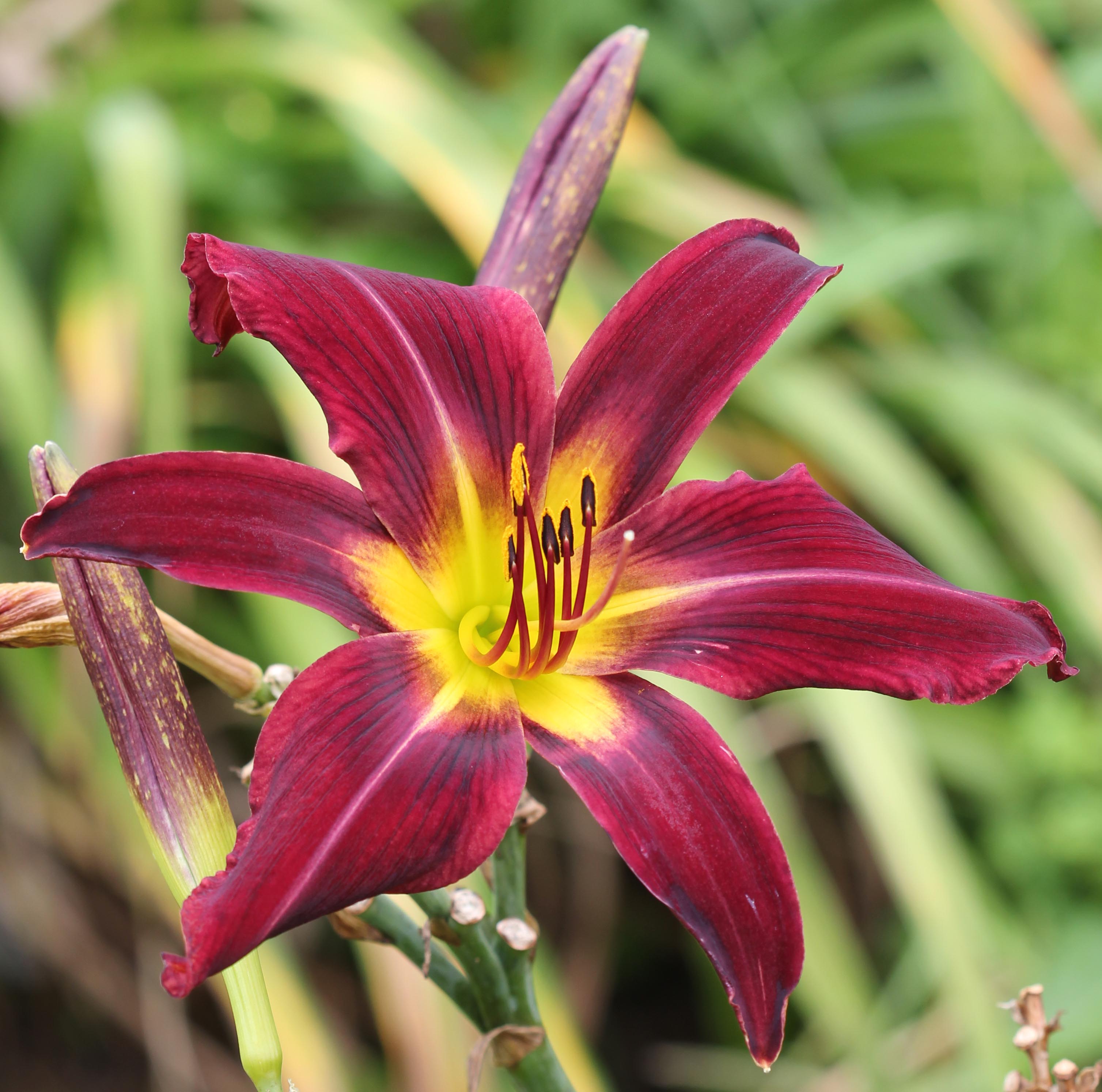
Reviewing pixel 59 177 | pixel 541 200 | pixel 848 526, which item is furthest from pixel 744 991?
pixel 59 177

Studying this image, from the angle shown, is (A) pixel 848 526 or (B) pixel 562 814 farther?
(B) pixel 562 814

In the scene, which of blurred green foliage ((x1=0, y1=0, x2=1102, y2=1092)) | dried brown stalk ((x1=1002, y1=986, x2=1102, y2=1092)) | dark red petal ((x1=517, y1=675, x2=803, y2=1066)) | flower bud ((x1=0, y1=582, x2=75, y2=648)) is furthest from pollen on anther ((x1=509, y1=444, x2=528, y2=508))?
blurred green foliage ((x1=0, y1=0, x2=1102, y2=1092))

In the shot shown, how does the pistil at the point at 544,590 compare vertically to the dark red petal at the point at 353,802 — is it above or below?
above

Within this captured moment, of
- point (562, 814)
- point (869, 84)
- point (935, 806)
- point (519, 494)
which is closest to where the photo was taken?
point (519, 494)

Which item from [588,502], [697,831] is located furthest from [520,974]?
[588,502]

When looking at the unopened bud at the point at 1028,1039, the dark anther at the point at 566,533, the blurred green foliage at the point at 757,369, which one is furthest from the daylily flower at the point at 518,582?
the blurred green foliage at the point at 757,369

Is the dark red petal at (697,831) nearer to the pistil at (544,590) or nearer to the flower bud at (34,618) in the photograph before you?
the pistil at (544,590)

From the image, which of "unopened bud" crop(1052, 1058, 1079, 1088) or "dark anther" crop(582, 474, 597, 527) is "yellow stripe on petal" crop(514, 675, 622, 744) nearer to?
"dark anther" crop(582, 474, 597, 527)

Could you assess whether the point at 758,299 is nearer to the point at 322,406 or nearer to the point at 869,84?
the point at 322,406
